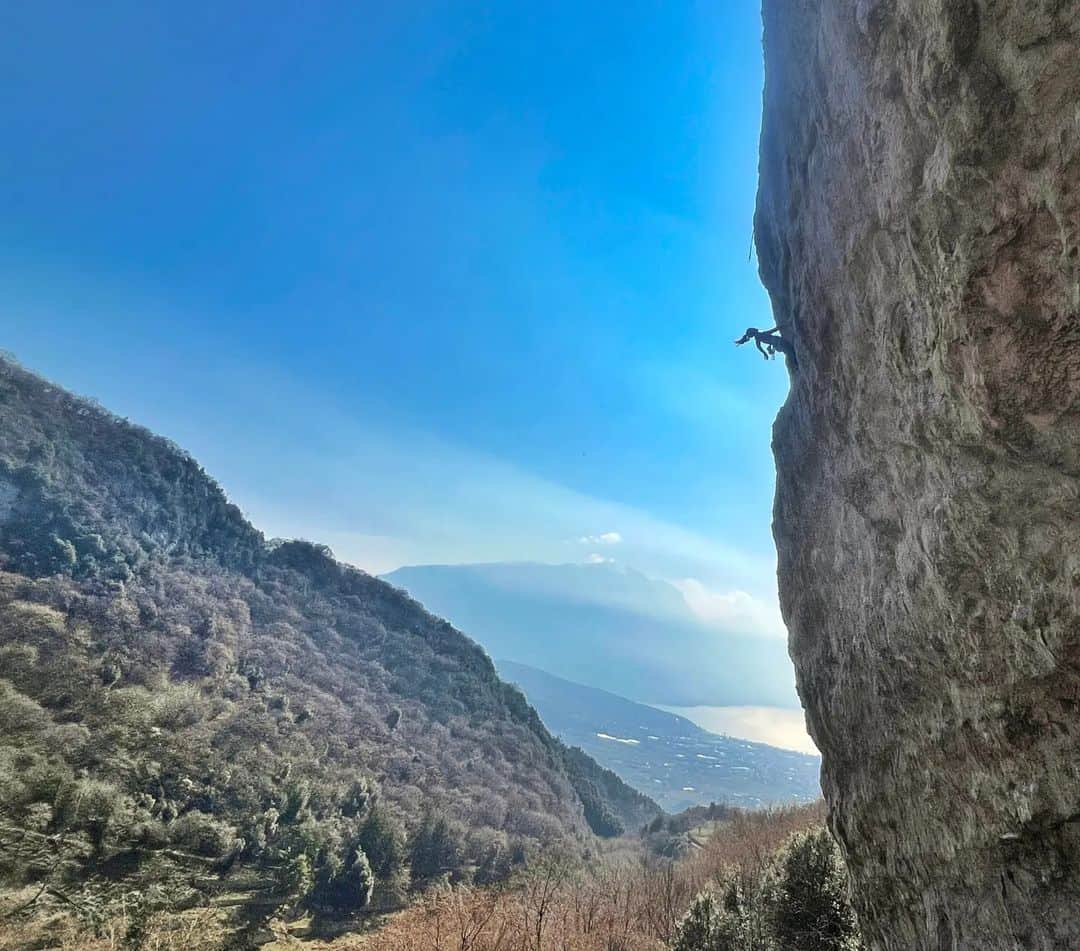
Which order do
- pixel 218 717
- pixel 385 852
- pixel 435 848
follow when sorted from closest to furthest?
pixel 385 852, pixel 435 848, pixel 218 717

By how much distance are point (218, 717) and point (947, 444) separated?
58534 millimetres

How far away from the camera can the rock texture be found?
11.3ft

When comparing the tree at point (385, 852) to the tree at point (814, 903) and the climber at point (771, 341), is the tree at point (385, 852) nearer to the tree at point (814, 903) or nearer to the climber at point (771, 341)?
the tree at point (814, 903)

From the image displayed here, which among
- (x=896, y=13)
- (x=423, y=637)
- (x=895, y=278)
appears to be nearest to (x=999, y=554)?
(x=895, y=278)

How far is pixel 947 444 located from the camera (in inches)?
164

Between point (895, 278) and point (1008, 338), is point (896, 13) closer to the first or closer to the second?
point (895, 278)

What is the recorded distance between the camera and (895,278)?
4.54m

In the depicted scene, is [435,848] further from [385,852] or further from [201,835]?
[201,835]

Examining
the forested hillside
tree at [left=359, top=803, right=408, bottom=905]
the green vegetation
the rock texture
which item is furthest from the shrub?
the rock texture

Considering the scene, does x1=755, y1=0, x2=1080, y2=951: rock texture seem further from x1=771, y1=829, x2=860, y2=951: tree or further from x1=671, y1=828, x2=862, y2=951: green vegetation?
x1=771, y1=829, x2=860, y2=951: tree

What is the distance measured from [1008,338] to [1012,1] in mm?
1726

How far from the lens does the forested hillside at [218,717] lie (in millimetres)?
35906

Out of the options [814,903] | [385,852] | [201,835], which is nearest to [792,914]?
[814,903]

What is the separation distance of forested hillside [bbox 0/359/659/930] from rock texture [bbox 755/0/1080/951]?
32.8 meters
